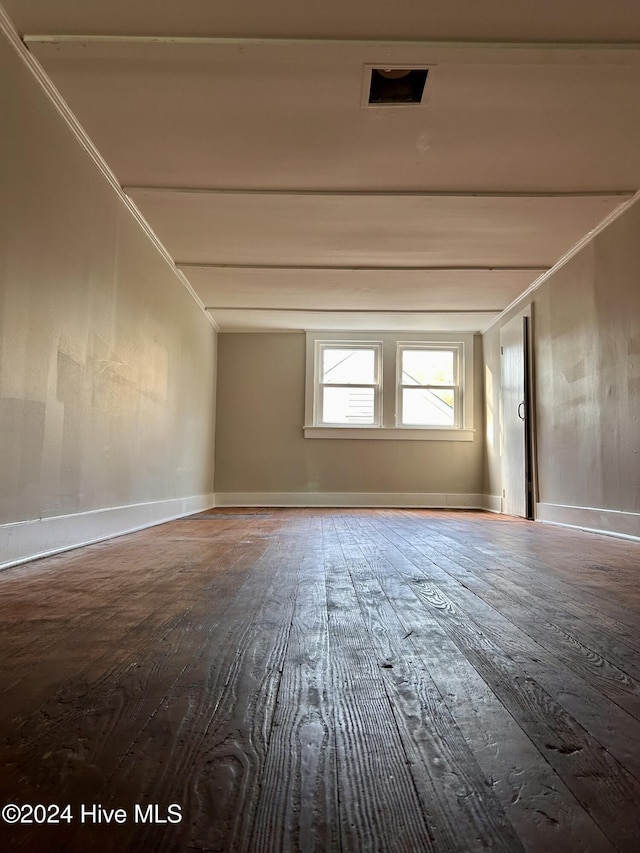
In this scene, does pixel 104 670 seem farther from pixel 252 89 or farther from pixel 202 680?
pixel 252 89

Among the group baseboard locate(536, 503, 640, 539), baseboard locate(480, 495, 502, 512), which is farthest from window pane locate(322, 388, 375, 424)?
baseboard locate(536, 503, 640, 539)

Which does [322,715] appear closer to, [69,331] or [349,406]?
[69,331]

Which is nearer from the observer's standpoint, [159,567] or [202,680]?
[202,680]

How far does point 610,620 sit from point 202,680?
43.7 inches

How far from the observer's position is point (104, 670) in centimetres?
113

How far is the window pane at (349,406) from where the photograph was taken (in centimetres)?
755

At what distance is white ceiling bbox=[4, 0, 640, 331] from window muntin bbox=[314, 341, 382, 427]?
2565mm

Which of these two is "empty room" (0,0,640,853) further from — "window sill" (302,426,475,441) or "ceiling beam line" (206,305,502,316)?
"window sill" (302,426,475,441)

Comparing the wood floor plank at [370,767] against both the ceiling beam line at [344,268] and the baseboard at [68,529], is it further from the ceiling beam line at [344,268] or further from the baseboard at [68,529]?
the ceiling beam line at [344,268]

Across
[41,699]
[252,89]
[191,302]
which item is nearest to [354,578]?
[41,699]

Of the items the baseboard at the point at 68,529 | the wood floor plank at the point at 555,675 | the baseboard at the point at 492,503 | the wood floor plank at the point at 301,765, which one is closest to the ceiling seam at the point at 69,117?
the baseboard at the point at 68,529

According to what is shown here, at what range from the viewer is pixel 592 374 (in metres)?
4.31

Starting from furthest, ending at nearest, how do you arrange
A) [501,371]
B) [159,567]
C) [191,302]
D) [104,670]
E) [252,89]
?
[501,371] < [191,302] < [252,89] < [159,567] < [104,670]

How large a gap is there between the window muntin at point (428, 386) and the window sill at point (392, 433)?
95 mm
